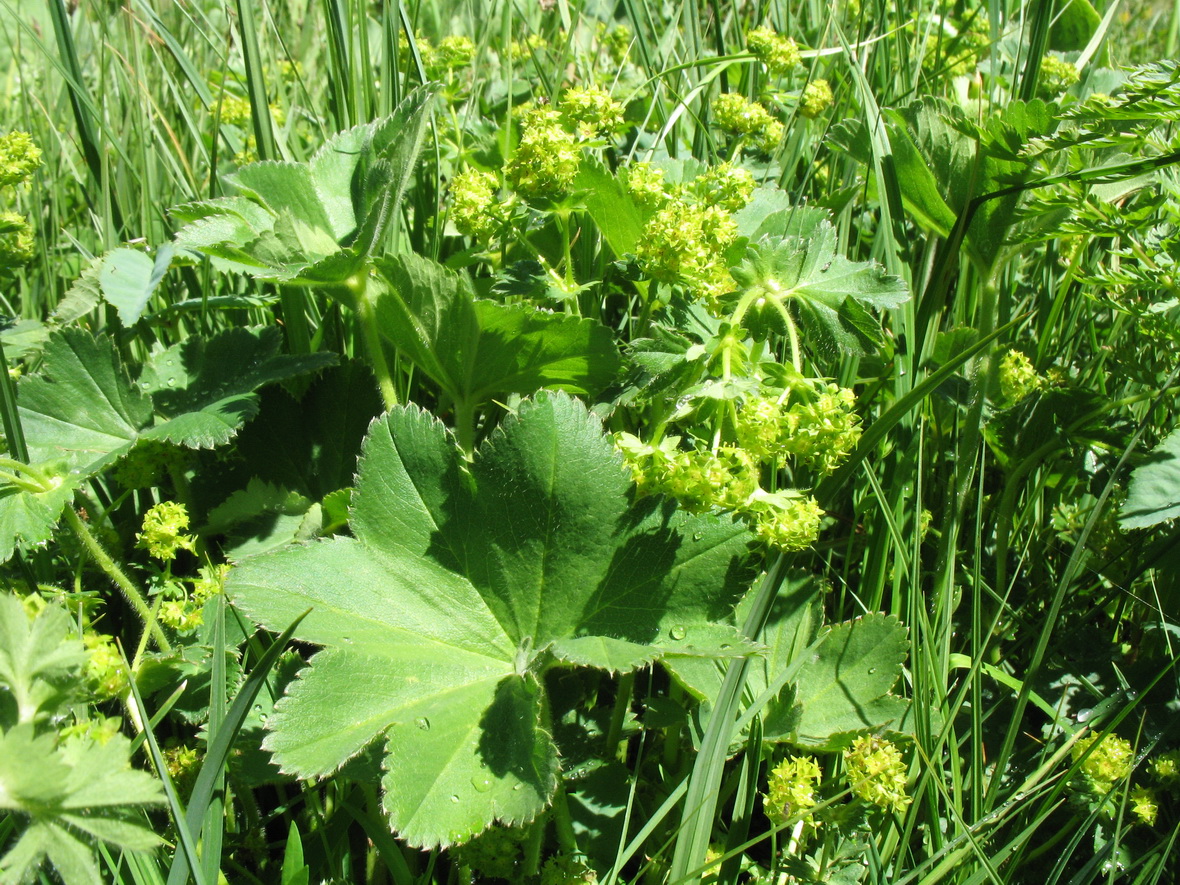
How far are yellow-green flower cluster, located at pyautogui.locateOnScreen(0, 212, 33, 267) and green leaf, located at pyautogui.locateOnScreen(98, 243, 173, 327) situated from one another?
0.25 metres

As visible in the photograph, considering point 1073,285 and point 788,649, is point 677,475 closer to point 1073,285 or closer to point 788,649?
point 788,649

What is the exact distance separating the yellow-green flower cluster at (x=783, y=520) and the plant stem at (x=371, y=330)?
0.74 metres

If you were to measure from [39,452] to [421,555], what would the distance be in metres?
0.94

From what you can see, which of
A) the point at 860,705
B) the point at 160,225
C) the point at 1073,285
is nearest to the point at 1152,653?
the point at 860,705

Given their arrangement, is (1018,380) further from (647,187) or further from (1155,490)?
(647,187)

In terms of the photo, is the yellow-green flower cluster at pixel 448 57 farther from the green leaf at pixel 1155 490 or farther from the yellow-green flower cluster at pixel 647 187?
the green leaf at pixel 1155 490

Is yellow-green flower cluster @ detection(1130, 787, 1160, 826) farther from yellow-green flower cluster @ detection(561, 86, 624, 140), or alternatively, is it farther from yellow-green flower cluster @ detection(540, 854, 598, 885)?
yellow-green flower cluster @ detection(561, 86, 624, 140)

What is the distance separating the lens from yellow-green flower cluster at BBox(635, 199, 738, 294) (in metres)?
1.75

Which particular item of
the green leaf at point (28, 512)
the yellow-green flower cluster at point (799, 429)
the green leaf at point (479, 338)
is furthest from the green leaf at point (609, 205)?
the green leaf at point (28, 512)

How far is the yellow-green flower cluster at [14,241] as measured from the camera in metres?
2.28

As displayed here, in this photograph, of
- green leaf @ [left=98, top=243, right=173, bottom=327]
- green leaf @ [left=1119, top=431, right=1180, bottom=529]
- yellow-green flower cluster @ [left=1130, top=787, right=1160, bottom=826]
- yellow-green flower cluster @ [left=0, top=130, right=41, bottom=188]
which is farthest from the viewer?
yellow-green flower cluster @ [left=0, top=130, right=41, bottom=188]

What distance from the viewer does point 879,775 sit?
5.32ft

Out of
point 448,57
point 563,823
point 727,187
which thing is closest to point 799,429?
point 727,187

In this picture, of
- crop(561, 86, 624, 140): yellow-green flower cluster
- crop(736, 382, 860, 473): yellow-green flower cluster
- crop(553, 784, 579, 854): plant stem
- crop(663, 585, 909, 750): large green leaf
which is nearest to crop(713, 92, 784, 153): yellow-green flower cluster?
crop(561, 86, 624, 140): yellow-green flower cluster
